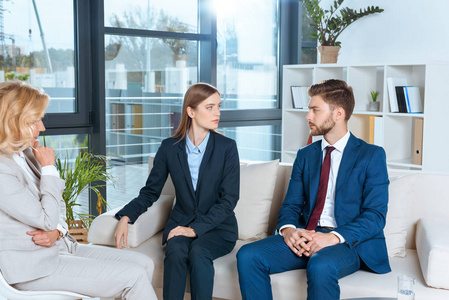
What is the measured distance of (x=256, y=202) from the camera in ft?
9.91

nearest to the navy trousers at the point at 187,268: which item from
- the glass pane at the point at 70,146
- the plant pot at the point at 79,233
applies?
the plant pot at the point at 79,233

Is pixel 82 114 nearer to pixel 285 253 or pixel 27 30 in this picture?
pixel 27 30

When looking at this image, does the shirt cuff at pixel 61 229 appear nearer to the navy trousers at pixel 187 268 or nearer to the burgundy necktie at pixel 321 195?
the navy trousers at pixel 187 268

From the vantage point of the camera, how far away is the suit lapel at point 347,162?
2641 millimetres

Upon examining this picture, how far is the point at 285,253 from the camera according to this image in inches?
102

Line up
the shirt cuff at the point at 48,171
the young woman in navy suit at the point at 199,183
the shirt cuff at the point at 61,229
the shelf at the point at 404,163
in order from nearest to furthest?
the shirt cuff at the point at 48,171, the shirt cuff at the point at 61,229, the young woman in navy suit at the point at 199,183, the shelf at the point at 404,163

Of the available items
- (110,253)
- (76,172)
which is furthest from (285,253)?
(76,172)

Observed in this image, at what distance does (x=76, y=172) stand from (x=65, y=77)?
3.65 feet

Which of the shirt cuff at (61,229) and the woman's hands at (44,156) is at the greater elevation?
the woman's hands at (44,156)

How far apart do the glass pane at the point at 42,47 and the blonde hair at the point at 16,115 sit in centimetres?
212

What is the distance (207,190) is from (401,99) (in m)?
2.09

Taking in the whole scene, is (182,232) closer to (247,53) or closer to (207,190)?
(207,190)

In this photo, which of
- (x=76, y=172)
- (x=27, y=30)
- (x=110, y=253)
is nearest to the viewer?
(x=110, y=253)

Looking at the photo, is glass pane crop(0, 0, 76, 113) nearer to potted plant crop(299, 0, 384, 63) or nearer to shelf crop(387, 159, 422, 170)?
potted plant crop(299, 0, 384, 63)
